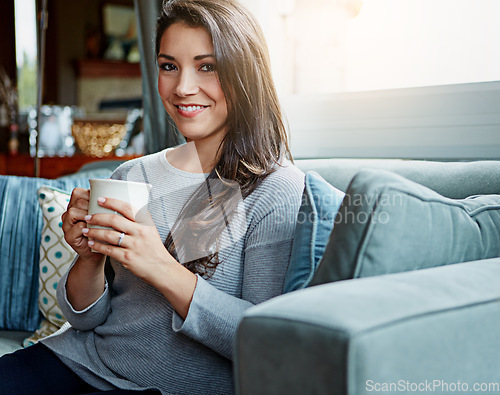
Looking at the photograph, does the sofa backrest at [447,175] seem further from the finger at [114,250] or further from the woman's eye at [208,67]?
the finger at [114,250]

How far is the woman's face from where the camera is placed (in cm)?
109

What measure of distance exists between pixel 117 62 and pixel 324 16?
4.47 meters

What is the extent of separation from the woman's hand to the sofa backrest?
51 centimetres

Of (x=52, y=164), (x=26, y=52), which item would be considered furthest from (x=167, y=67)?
(x=26, y=52)

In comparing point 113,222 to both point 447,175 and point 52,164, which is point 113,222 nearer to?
point 447,175

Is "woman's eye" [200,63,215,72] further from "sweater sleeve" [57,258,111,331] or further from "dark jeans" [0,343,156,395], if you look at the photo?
"dark jeans" [0,343,156,395]

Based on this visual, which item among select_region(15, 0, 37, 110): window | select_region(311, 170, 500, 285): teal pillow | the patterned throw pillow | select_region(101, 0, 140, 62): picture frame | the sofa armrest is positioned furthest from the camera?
select_region(101, 0, 140, 62): picture frame

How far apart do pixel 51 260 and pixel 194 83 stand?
2.14ft

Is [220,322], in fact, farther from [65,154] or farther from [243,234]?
[65,154]

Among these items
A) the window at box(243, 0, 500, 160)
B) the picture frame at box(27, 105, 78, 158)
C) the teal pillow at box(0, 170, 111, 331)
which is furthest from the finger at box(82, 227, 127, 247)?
the picture frame at box(27, 105, 78, 158)

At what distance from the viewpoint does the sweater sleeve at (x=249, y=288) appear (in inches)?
34.3

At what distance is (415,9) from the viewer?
171 centimetres

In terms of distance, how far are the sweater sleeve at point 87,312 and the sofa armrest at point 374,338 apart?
1.76 ft

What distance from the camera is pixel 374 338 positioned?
514 millimetres
